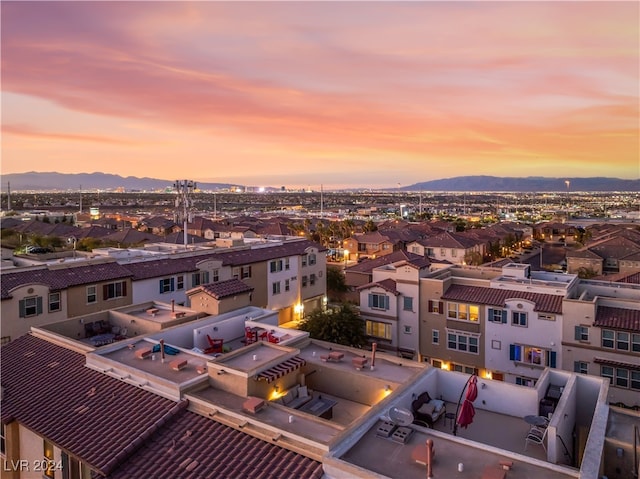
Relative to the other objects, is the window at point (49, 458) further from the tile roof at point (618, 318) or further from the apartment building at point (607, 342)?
the tile roof at point (618, 318)

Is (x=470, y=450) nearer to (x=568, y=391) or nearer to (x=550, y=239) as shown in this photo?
(x=568, y=391)

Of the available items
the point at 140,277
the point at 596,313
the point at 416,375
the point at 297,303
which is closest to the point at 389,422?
the point at 416,375

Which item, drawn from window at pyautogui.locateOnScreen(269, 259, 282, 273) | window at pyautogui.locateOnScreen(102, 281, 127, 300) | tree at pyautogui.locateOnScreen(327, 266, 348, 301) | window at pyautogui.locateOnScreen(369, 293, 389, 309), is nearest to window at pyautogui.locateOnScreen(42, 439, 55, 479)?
window at pyautogui.locateOnScreen(102, 281, 127, 300)

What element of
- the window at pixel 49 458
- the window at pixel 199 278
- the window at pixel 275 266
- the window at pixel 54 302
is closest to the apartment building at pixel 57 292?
the window at pixel 54 302

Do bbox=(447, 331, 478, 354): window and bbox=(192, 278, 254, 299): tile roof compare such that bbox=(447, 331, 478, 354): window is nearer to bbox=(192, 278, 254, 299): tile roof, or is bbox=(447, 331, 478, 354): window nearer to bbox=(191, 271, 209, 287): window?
bbox=(192, 278, 254, 299): tile roof

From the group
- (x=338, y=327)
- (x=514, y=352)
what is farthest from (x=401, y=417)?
(x=514, y=352)
